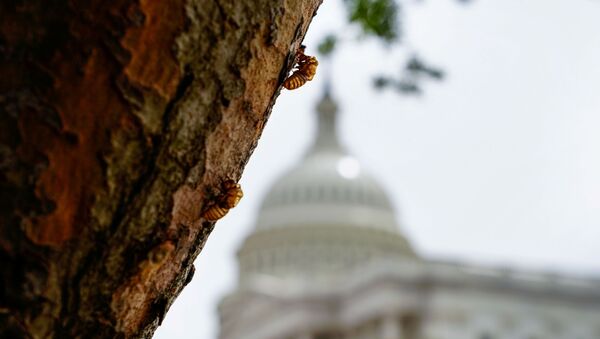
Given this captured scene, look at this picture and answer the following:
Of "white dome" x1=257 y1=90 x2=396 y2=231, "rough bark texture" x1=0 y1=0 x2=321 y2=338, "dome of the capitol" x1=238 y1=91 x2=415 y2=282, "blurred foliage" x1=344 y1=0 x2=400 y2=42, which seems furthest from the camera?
"white dome" x1=257 y1=90 x2=396 y2=231

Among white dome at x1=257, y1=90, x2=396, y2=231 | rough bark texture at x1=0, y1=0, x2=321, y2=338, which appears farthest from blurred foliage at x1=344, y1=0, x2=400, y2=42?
white dome at x1=257, y1=90, x2=396, y2=231

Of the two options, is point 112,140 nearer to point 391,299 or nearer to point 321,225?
point 391,299

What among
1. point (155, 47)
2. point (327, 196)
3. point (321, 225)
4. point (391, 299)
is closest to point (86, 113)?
point (155, 47)

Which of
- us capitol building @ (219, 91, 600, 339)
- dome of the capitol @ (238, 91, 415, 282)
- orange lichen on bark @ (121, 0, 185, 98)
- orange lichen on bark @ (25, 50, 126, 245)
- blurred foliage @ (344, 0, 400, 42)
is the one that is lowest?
orange lichen on bark @ (25, 50, 126, 245)

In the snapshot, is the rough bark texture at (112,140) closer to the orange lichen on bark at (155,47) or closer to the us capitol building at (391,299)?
the orange lichen on bark at (155,47)

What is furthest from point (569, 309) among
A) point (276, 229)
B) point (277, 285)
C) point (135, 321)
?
point (135, 321)

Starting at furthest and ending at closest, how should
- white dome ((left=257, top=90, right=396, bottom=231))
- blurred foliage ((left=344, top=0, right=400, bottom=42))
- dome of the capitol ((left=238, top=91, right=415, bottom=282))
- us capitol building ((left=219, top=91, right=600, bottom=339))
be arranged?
white dome ((left=257, top=90, right=396, bottom=231)) → dome of the capitol ((left=238, top=91, right=415, bottom=282)) → us capitol building ((left=219, top=91, right=600, bottom=339)) → blurred foliage ((left=344, top=0, right=400, bottom=42))

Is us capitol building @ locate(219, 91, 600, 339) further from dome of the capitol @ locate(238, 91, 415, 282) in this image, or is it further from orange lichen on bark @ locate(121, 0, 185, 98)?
orange lichen on bark @ locate(121, 0, 185, 98)

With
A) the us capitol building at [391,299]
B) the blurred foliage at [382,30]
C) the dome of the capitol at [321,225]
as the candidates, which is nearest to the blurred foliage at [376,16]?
the blurred foliage at [382,30]

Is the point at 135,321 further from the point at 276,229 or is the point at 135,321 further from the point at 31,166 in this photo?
the point at 276,229
